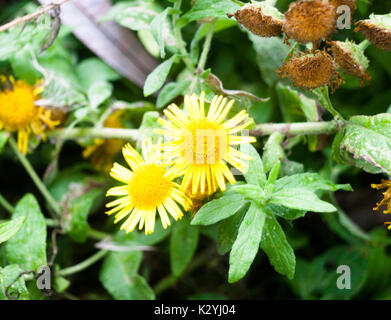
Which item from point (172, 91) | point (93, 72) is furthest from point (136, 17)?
point (93, 72)

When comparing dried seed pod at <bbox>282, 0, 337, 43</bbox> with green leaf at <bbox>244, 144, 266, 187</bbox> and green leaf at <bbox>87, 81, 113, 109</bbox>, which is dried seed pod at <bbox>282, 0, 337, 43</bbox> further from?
green leaf at <bbox>87, 81, 113, 109</bbox>

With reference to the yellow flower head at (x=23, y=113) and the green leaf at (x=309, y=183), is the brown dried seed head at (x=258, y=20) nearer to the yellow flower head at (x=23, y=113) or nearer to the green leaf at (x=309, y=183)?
the green leaf at (x=309, y=183)

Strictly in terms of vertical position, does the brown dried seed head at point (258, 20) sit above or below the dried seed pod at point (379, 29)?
above

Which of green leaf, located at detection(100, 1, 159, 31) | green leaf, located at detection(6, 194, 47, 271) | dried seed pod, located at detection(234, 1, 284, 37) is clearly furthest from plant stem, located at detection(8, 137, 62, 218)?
dried seed pod, located at detection(234, 1, 284, 37)

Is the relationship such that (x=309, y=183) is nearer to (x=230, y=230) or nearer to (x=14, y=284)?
(x=230, y=230)

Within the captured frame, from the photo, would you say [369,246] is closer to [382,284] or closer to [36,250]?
[382,284]

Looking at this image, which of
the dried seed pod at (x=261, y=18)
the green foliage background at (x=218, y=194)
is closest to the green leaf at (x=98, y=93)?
the green foliage background at (x=218, y=194)

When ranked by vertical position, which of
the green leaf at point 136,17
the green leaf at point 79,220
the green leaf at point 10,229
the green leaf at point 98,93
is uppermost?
the green leaf at point 136,17
